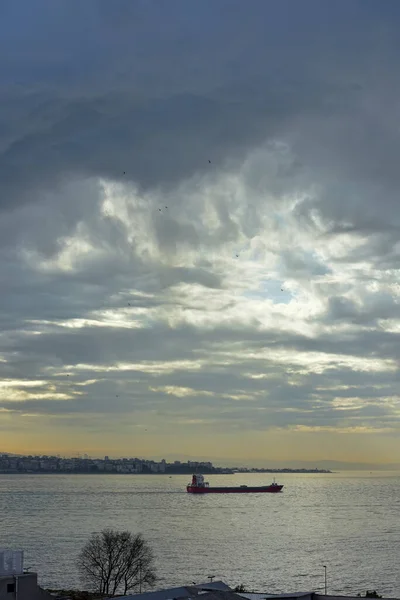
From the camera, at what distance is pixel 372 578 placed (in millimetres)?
68688

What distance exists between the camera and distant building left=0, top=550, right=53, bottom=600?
31.4 metres

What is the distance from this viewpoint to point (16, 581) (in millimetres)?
31500

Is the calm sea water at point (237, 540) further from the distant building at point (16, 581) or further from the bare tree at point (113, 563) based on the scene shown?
the distant building at point (16, 581)

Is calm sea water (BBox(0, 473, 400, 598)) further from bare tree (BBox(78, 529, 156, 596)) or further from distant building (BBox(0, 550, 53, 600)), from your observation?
distant building (BBox(0, 550, 53, 600))

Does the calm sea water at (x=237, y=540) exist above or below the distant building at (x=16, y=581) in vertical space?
below

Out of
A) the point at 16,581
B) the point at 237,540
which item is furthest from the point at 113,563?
the point at 237,540

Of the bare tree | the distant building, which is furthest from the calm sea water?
the distant building

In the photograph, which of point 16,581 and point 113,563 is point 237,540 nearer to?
point 113,563

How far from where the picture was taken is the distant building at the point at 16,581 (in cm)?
3139

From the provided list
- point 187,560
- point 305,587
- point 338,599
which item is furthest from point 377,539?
point 338,599

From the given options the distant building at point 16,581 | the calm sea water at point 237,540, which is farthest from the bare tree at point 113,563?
the distant building at point 16,581

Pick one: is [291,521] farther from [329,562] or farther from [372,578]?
[372,578]

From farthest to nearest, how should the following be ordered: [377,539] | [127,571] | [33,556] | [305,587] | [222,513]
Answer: [222,513] < [377,539] < [33,556] < [305,587] < [127,571]

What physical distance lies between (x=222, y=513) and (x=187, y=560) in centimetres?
7004
